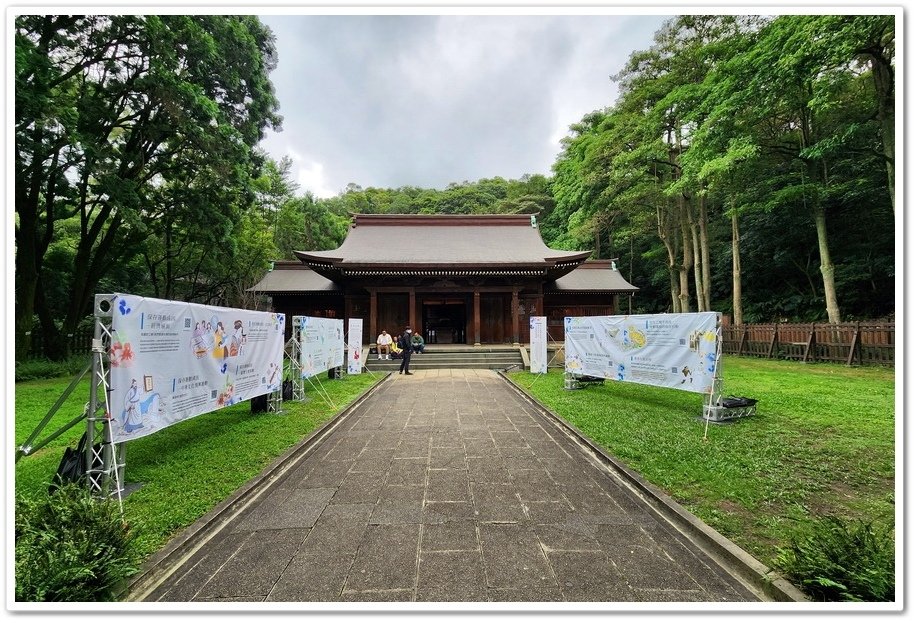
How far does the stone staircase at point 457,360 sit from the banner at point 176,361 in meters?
7.39

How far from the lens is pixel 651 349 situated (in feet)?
21.0

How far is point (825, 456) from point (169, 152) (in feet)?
55.3

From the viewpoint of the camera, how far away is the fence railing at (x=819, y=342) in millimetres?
10492

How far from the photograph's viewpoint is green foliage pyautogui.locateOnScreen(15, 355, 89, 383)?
1054 centimetres

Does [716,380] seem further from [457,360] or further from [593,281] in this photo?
[593,281]

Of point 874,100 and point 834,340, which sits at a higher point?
point 874,100

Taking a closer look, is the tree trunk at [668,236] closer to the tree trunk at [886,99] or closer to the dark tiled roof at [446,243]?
the dark tiled roof at [446,243]

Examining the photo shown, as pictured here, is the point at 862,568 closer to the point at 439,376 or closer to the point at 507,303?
the point at 439,376

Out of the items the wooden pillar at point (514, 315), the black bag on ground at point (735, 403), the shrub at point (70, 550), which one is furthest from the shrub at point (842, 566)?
the wooden pillar at point (514, 315)

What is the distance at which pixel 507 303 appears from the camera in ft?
58.3

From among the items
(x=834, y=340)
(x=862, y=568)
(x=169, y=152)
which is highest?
(x=169, y=152)

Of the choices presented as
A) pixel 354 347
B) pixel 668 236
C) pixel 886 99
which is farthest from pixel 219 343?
pixel 668 236
